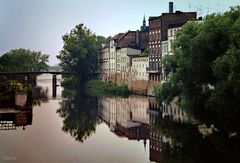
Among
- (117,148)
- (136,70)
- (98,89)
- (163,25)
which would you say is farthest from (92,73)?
(117,148)

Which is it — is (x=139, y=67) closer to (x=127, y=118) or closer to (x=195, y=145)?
(x=127, y=118)

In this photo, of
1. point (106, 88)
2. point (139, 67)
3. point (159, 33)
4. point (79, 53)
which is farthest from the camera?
point (79, 53)

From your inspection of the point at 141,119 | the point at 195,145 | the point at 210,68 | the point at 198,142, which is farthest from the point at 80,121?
the point at 195,145

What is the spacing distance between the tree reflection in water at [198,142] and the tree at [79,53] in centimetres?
7199

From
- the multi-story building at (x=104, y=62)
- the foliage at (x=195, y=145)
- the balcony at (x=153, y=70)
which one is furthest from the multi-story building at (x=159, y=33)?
the foliage at (x=195, y=145)

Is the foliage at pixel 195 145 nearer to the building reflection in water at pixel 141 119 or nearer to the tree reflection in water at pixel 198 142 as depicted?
the tree reflection in water at pixel 198 142

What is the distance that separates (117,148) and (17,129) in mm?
10586

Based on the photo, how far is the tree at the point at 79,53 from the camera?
4301 inches

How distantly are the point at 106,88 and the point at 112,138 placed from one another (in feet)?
188

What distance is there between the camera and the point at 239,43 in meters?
32.6

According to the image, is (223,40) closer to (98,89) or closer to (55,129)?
(55,129)

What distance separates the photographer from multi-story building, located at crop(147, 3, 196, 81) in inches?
2904

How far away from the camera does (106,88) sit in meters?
91.5

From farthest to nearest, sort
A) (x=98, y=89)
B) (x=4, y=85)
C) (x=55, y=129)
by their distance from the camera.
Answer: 1. (x=98, y=89)
2. (x=4, y=85)
3. (x=55, y=129)
